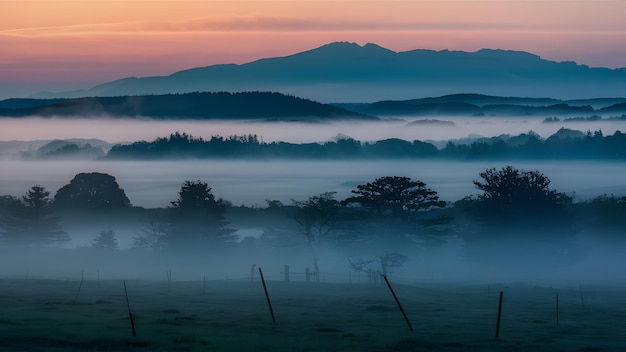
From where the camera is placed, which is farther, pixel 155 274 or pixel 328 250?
pixel 328 250

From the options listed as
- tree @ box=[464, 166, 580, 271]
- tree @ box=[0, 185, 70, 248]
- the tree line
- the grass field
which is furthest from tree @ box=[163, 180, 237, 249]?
the grass field

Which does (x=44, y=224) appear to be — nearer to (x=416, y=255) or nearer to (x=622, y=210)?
(x=416, y=255)

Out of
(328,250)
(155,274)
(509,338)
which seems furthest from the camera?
(328,250)

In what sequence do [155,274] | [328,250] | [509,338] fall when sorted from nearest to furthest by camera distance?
1. [509,338]
2. [155,274]
3. [328,250]

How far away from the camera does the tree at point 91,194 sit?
602 ft

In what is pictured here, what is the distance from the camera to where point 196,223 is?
5940 inches

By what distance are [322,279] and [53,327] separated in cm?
7569

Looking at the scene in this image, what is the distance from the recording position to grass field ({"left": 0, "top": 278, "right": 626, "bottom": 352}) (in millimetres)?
57531

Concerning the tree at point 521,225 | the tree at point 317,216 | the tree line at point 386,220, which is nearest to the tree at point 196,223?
the tree line at point 386,220

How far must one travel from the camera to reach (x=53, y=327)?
62.7 m

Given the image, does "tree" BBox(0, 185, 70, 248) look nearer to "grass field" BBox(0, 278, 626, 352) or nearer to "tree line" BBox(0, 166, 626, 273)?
"tree line" BBox(0, 166, 626, 273)

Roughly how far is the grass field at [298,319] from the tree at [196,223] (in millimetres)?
40563

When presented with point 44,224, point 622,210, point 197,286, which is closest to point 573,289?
point 197,286

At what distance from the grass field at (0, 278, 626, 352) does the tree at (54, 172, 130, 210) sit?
75.1 m
